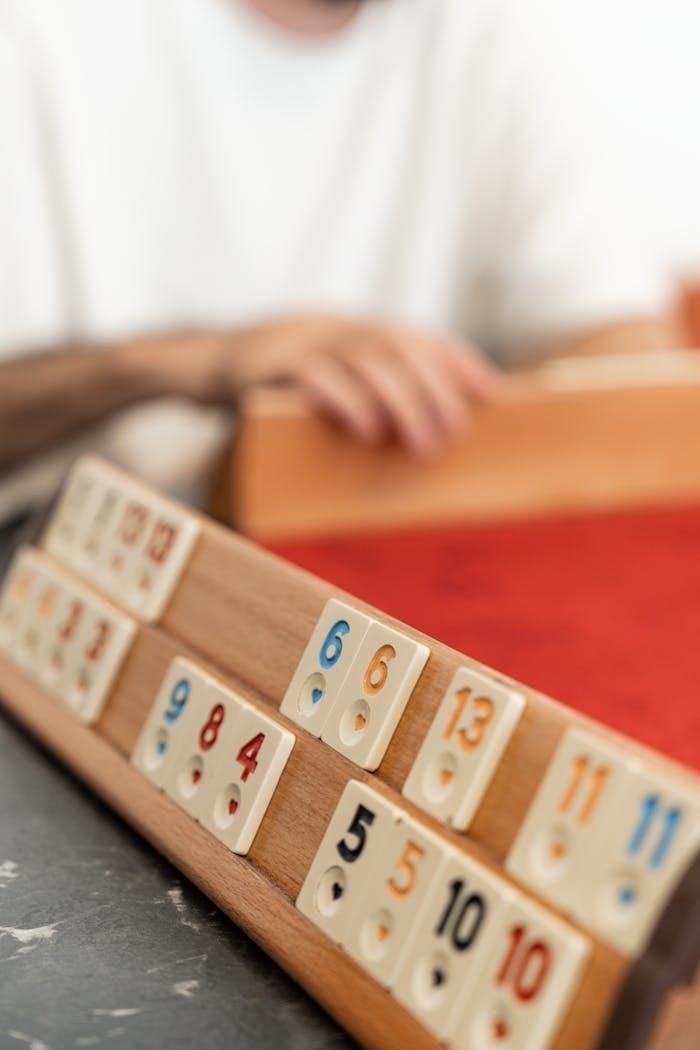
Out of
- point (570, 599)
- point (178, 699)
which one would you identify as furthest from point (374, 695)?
point (570, 599)

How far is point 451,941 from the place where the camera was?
368mm

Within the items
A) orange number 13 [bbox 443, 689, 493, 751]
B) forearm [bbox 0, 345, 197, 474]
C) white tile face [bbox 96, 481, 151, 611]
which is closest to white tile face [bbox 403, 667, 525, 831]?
orange number 13 [bbox 443, 689, 493, 751]

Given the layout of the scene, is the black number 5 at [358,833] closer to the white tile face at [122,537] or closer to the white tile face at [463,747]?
the white tile face at [463,747]

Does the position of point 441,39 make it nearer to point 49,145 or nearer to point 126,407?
point 49,145

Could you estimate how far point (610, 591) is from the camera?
826mm

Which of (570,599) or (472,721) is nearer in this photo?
(472,721)

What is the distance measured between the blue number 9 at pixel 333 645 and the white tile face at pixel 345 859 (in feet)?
0.15

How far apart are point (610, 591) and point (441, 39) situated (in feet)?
3.34

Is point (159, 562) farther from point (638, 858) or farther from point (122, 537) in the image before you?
point (638, 858)

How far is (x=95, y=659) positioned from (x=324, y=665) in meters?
0.15

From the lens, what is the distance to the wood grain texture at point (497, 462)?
3.02ft

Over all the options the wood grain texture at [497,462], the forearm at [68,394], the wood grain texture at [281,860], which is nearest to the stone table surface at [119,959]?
the wood grain texture at [281,860]

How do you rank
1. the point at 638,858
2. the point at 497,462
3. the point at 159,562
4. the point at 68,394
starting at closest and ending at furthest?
1. the point at 638,858
2. the point at 159,562
3. the point at 497,462
4. the point at 68,394

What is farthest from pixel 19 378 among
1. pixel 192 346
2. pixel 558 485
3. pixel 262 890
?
pixel 262 890
